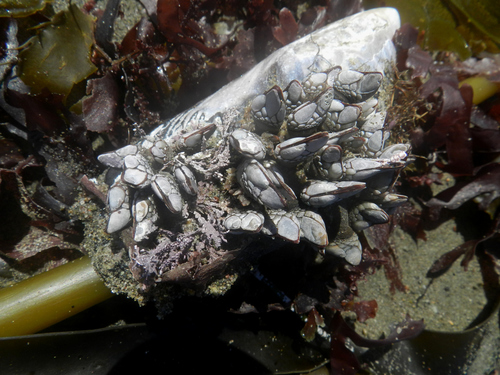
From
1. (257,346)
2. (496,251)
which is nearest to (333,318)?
(257,346)

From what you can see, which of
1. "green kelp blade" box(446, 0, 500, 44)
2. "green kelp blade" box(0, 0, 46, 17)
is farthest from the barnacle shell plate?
"green kelp blade" box(0, 0, 46, 17)

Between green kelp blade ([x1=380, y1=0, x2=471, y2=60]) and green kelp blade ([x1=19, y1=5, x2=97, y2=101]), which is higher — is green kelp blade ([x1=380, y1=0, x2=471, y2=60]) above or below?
below

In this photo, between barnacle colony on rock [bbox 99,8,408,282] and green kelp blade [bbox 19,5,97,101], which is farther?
green kelp blade [bbox 19,5,97,101]

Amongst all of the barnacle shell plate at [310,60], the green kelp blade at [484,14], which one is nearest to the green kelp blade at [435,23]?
the green kelp blade at [484,14]

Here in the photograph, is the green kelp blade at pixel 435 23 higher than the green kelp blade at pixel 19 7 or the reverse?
the reverse

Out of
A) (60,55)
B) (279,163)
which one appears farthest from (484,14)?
(60,55)

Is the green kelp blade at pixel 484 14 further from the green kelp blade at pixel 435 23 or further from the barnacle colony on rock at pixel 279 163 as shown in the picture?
the barnacle colony on rock at pixel 279 163

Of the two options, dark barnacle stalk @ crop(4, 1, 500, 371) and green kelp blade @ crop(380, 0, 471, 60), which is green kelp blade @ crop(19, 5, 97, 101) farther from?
green kelp blade @ crop(380, 0, 471, 60)

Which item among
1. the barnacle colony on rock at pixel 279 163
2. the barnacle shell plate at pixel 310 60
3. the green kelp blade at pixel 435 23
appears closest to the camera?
the barnacle colony on rock at pixel 279 163
